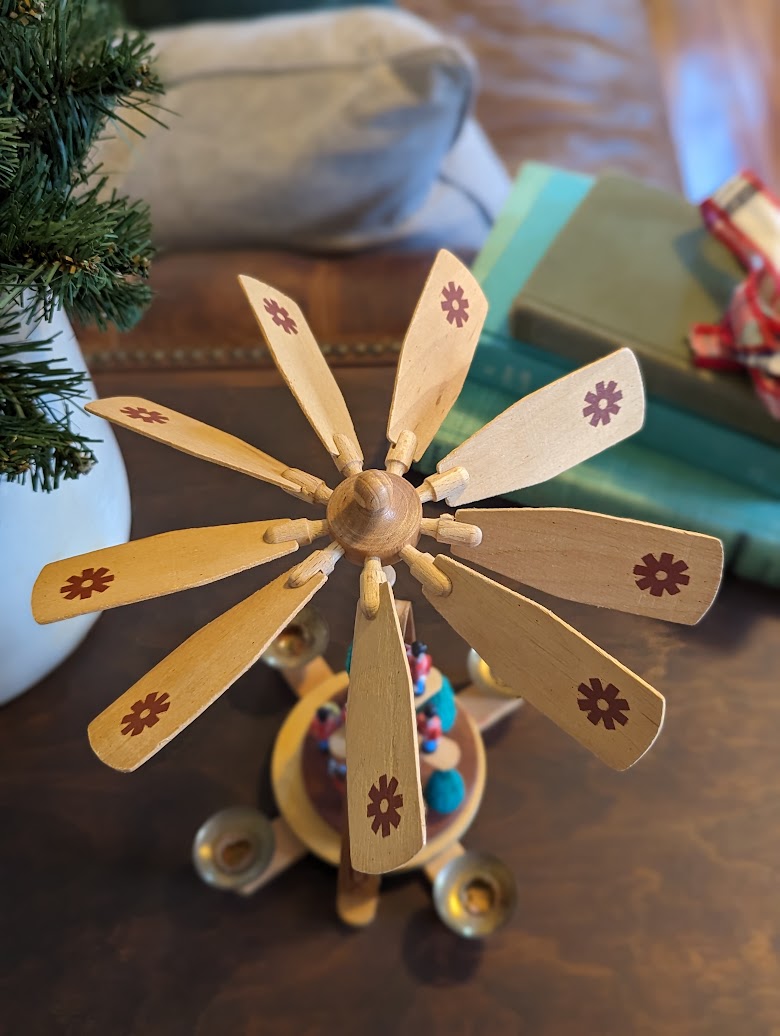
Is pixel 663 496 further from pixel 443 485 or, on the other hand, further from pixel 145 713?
pixel 145 713

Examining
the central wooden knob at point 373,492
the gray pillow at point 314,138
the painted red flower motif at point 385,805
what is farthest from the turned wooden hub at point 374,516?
the gray pillow at point 314,138

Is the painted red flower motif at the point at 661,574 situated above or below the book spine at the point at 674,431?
above

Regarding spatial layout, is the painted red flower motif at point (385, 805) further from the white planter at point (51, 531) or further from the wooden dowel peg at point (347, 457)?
the white planter at point (51, 531)

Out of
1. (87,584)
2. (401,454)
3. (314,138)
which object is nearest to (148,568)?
(87,584)

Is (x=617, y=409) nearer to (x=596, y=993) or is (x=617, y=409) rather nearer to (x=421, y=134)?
(x=596, y=993)

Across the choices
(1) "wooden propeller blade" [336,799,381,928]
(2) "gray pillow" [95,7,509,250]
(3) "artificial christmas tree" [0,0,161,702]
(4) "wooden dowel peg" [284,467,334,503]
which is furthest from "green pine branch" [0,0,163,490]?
(2) "gray pillow" [95,7,509,250]

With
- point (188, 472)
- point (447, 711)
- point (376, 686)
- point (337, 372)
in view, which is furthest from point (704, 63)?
point (376, 686)
